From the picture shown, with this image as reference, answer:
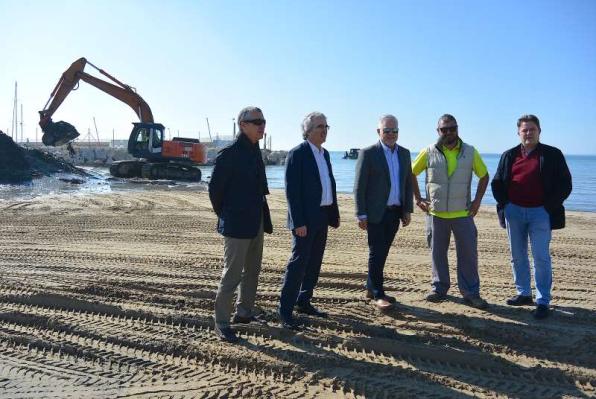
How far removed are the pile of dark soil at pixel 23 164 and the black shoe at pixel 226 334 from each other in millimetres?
19156

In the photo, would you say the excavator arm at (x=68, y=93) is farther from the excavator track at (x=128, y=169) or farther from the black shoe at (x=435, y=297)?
the black shoe at (x=435, y=297)

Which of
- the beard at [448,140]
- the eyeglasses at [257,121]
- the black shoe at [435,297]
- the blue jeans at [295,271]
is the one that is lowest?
the black shoe at [435,297]

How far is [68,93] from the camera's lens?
77.2 feet

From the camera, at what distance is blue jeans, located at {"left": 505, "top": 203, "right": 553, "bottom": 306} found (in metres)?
4.59

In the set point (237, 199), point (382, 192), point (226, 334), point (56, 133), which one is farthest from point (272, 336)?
point (56, 133)

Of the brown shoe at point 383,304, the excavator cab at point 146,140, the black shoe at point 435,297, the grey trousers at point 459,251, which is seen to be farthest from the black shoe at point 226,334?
the excavator cab at point 146,140

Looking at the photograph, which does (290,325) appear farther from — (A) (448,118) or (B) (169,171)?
(B) (169,171)

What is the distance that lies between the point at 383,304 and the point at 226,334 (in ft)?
4.93

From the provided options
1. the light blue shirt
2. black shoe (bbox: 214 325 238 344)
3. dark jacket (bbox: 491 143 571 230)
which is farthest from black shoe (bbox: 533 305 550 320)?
black shoe (bbox: 214 325 238 344)

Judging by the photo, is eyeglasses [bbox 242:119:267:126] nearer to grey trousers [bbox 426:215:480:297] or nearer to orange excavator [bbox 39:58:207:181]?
grey trousers [bbox 426:215:480:297]

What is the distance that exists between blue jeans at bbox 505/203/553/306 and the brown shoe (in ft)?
4.08

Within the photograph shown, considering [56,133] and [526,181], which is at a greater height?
[56,133]

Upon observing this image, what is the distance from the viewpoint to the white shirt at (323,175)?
4.38m

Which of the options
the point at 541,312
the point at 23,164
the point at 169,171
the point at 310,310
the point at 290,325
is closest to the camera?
the point at 290,325
